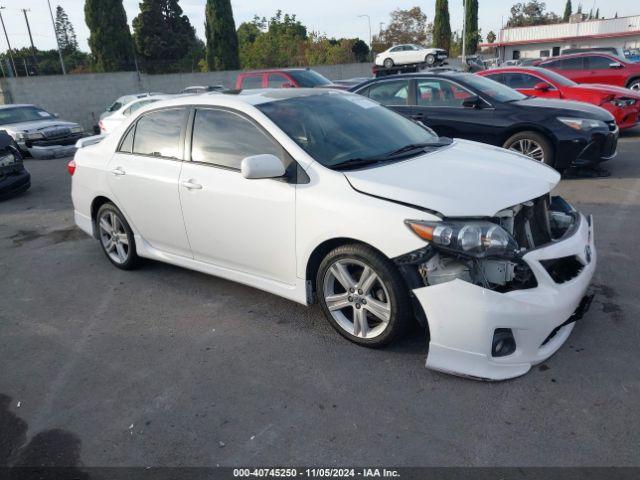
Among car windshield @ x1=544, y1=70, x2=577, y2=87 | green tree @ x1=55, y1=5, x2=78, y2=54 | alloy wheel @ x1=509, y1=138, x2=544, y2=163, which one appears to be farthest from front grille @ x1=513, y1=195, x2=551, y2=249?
green tree @ x1=55, y1=5, x2=78, y2=54

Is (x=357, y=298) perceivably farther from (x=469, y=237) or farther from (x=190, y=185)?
(x=190, y=185)

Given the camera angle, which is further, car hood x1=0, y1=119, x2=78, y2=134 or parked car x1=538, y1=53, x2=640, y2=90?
parked car x1=538, y1=53, x2=640, y2=90

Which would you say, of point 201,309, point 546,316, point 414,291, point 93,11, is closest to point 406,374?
point 414,291

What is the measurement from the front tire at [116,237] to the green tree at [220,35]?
31.0 meters

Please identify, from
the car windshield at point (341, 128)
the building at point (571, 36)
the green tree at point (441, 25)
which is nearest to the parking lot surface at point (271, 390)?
the car windshield at point (341, 128)

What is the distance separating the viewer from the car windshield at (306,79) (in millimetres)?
13711

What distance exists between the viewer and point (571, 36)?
5025 cm

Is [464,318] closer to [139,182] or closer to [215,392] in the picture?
[215,392]

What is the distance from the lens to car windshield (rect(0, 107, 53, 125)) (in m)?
13.3

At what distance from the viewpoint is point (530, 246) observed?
10.5ft

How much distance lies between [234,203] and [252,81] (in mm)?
12026

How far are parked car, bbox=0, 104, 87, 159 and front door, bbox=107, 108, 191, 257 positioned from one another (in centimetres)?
943

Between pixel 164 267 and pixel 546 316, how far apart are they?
3.65m

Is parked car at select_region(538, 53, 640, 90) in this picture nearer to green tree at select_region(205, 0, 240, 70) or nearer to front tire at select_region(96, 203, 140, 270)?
front tire at select_region(96, 203, 140, 270)
